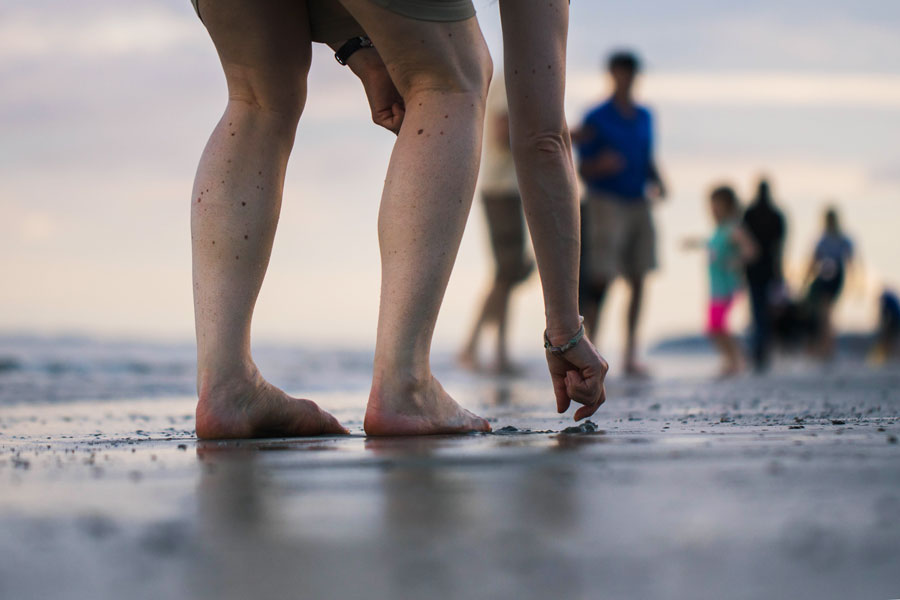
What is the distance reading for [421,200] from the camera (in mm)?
2000

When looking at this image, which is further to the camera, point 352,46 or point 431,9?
point 352,46

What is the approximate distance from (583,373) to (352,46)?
805mm

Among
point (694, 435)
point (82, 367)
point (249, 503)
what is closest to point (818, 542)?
point (249, 503)

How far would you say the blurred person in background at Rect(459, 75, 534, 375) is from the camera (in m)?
7.19

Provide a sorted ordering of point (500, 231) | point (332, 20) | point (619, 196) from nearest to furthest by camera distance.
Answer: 1. point (332, 20)
2. point (619, 196)
3. point (500, 231)

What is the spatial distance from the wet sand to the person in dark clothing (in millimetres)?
7499

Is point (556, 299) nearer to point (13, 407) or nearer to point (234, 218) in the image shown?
point (234, 218)

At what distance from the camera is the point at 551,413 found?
282 cm

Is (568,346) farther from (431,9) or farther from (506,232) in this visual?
(506,232)

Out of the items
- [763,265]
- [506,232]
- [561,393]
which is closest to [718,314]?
[763,265]

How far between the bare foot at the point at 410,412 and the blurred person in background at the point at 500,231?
5137 millimetres

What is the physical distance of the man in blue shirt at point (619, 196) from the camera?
7.11 metres

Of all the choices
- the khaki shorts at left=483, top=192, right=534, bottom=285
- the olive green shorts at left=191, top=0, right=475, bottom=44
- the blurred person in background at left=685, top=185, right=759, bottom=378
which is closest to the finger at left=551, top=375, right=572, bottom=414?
the olive green shorts at left=191, top=0, right=475, bottom=44

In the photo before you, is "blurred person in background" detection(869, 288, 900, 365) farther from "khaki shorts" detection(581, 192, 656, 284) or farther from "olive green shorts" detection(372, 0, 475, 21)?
"olive green shorts" detection(372, 0, 475, 21)
